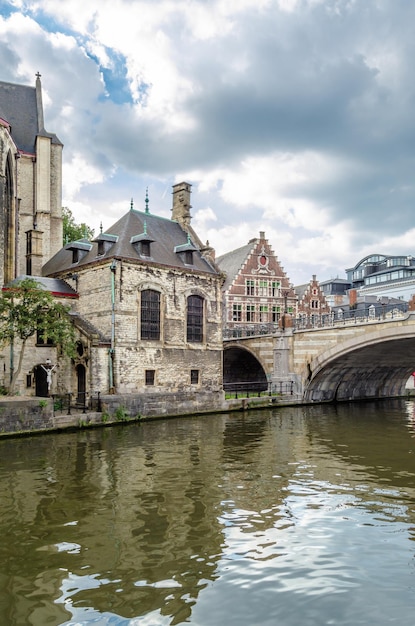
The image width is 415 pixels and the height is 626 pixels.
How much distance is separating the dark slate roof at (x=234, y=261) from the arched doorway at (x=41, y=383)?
19.7 metres

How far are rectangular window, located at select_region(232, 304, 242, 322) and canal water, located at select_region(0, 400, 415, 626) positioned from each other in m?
26.3

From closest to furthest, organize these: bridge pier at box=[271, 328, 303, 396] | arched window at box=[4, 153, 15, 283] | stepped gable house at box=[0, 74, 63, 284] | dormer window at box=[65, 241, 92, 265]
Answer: arched window at box=[4, 153, 15, 283] < dormer window at box=[65, 241, 92, 265] < stepped gable house at box=[0, 74, 63, 284] < bridge pier at box=[271, 328, 303, 396]

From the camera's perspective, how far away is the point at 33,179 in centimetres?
3256

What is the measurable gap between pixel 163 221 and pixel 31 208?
8.04m

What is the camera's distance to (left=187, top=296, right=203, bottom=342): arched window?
2847 centimetres

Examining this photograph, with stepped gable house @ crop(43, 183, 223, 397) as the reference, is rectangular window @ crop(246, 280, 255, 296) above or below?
above

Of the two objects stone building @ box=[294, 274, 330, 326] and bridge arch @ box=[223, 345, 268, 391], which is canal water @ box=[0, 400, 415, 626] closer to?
bridge arch @ box=[223, 345, 268, 391]

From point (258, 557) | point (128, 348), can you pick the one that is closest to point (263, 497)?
point (258, 557)

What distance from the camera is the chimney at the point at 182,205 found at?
32.5 meters

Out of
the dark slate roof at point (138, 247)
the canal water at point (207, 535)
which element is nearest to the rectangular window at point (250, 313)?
the dark slate roof at point (138, 247)

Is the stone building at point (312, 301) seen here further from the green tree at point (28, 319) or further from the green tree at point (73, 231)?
the green tree at point (28, 319)

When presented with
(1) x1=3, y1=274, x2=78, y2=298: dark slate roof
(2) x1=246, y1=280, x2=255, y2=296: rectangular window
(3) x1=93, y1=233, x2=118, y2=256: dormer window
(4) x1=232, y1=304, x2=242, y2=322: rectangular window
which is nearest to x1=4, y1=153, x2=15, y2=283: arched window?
(1) x1=3, y1=274, x2=78, y2=298: dark slate roof

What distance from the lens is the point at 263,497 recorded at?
10.8 metres

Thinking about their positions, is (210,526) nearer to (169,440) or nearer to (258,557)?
(258,557)
